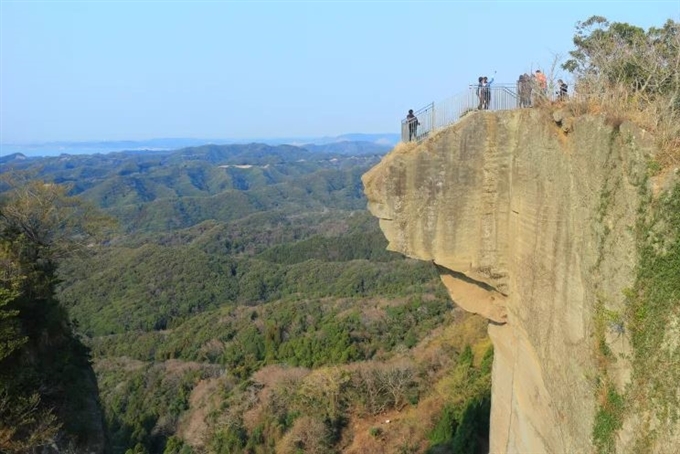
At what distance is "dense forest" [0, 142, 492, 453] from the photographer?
14289mm

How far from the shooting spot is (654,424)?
6.76 metres

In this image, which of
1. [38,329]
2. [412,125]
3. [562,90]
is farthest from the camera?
[38,329]

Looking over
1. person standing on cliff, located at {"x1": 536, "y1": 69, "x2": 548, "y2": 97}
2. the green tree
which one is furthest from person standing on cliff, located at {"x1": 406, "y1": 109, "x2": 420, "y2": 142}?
the green tree

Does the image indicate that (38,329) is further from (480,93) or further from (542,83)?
(542,83)

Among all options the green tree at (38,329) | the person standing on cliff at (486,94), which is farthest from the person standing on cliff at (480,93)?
the green tree at (38,329)

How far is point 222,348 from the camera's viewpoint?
5306 cm

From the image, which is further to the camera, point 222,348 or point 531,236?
point 222,348

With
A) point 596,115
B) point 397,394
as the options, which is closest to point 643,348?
Result: point 596,115

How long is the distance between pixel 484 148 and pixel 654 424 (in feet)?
17.4

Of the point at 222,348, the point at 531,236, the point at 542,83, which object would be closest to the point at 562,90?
the point at 542,83

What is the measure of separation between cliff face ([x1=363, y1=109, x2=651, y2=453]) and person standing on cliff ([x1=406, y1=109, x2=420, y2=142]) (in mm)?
565

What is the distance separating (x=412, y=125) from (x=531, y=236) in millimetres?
3548

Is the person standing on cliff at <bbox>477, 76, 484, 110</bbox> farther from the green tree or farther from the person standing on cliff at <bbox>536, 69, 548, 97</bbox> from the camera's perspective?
the green tree

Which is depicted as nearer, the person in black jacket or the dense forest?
the person in black jacket
